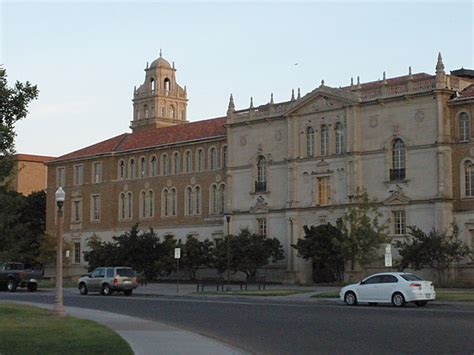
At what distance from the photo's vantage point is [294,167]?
217ft

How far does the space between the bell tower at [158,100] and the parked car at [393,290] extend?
77815 millimetres

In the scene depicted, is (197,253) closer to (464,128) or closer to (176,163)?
(176,163)

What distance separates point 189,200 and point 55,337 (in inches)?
2186

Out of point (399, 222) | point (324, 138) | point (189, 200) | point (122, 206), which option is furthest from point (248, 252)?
point (122, 206)

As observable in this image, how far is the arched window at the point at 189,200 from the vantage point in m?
76.1

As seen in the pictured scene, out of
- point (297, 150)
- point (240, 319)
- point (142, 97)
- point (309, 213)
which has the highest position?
point (142, 97)

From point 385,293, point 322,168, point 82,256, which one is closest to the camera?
point 385,293

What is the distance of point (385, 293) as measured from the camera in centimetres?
3681

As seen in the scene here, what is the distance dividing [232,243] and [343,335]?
42955mm

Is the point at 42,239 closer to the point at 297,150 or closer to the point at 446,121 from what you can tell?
the point at 297,150

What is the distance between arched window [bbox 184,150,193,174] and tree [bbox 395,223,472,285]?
83.9ft

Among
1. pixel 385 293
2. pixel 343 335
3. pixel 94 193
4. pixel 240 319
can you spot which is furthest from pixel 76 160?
pixel 343 335

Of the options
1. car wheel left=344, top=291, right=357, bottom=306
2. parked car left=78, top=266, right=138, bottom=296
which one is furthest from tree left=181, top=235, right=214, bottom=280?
car wheel left=344, top=291, right=357, bottom=306

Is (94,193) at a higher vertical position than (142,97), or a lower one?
lower
